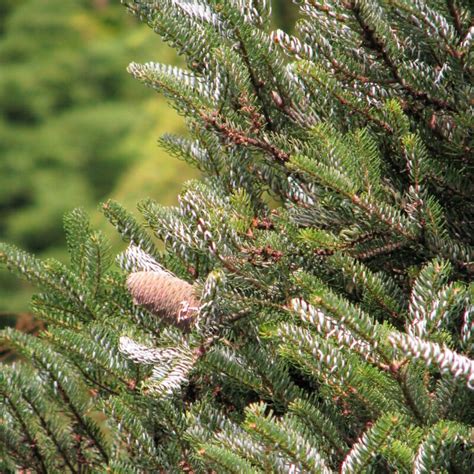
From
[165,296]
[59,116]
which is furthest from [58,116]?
[165,296]

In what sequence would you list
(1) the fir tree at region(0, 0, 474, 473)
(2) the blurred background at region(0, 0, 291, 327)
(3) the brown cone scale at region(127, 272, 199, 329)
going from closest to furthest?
(1) the fir tree at region(0, 0, 474, 473) → (3) the brown cone scale at region(127, 272, 199, 329) → (2) the blurred background at region(0, 0, 291, 327)

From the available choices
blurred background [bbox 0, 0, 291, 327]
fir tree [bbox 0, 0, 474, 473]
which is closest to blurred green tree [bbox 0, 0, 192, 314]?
blurred background [bbox 0, 0, 291, 327]

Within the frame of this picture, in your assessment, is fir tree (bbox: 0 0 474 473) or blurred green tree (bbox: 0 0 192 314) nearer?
fir tree (bbox: 0 0 474 473)

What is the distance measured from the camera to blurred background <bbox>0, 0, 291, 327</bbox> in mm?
7742

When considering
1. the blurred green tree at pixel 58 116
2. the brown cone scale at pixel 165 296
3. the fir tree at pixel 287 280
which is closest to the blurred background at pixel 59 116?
the blurred green tree at pixel 58 116

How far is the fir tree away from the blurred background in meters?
6.25

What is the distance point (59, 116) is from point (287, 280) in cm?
798

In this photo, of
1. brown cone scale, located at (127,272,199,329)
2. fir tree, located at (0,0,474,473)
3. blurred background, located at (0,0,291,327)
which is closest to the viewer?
fir tree, located at (0,0,474,473)

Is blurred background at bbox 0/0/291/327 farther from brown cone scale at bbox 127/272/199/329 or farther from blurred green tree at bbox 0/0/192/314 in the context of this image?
brown cone scale at bbox 127/272/199/329

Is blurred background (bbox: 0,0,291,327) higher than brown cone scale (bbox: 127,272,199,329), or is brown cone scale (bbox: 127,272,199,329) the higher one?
blurred background (bbox: 0,0,291,327)

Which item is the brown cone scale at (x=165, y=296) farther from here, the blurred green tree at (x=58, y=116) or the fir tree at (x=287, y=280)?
the blurred green tree at (x=58, y=116)

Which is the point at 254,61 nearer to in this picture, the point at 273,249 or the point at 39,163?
the point at 273,249

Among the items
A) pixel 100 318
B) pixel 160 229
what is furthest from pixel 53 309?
pixel 160 229

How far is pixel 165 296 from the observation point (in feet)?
3.34
